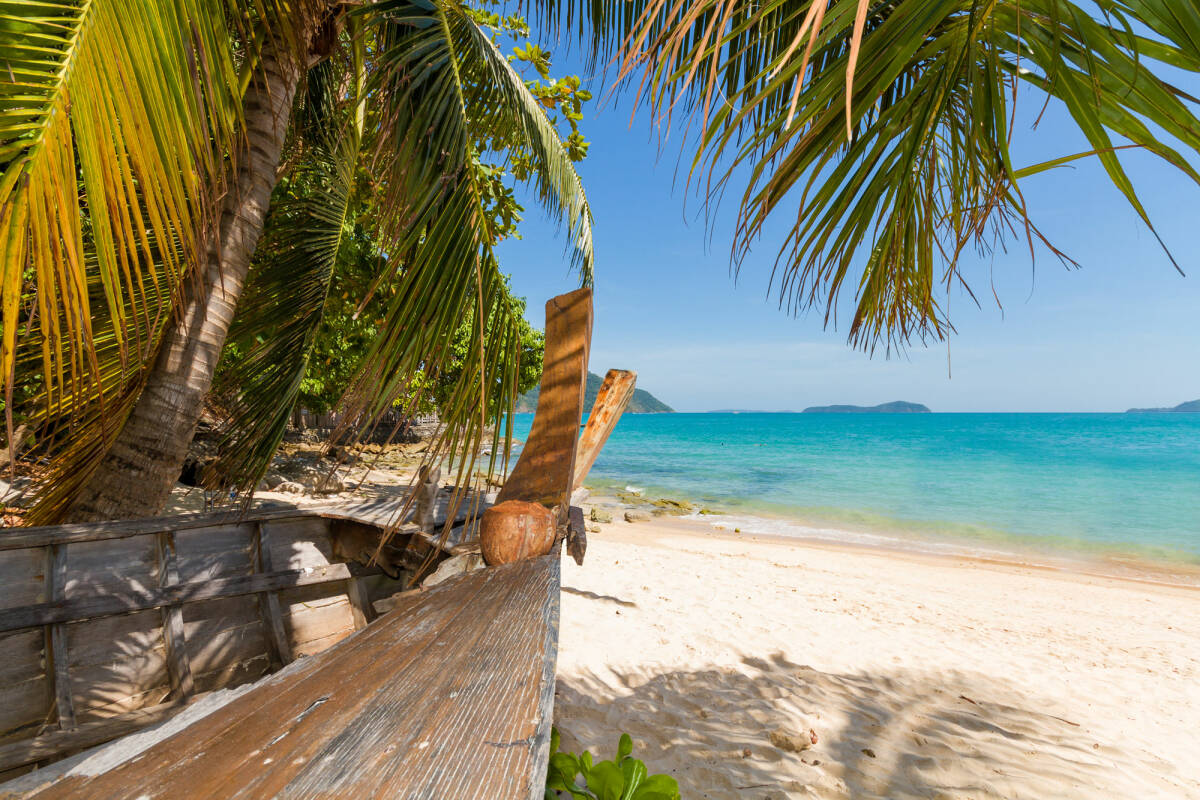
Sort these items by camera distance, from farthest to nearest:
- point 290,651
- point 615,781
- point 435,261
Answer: point 290,651, point 435,261, point 615,781

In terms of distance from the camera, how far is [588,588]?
6.08 meters

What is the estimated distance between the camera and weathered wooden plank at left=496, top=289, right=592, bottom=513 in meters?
1.87

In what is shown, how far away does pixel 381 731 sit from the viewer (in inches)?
23.0

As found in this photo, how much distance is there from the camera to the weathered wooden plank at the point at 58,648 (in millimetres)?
2037

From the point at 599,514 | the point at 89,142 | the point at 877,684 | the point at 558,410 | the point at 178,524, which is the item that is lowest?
the point at 599,514

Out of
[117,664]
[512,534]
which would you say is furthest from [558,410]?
[117,664]

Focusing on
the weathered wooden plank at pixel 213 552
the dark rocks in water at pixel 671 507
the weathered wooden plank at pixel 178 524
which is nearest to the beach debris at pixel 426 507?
the weathered wooden plank at pixel 178 524

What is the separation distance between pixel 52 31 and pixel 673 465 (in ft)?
103

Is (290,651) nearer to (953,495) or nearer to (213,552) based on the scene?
(213,552)

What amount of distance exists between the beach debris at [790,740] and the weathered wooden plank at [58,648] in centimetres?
323

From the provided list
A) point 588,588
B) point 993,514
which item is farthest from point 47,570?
point 993,514

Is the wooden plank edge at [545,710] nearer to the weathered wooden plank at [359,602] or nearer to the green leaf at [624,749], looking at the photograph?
the green leaf at [624,749]

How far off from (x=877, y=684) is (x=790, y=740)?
4.75 ft

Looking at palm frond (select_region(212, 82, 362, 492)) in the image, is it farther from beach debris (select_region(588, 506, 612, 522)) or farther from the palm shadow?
beach debris (select_region(588, 506, 612, 522))
